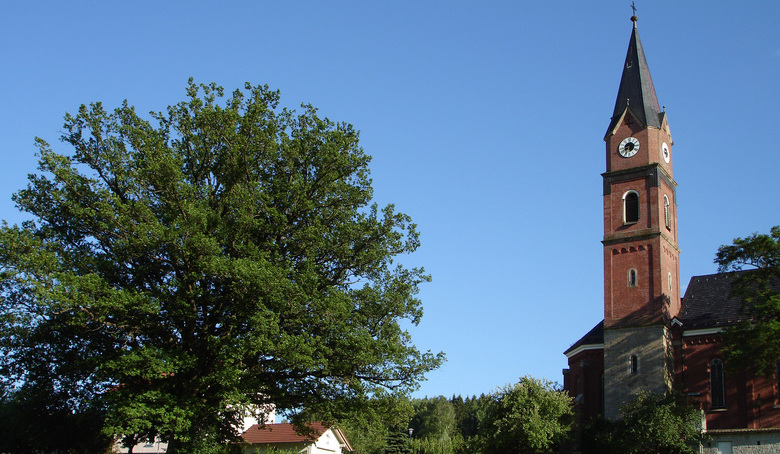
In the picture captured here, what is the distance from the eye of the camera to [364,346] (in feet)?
77.2

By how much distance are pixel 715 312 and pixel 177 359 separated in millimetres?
33568

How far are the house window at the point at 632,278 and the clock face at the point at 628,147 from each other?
758 centimetres

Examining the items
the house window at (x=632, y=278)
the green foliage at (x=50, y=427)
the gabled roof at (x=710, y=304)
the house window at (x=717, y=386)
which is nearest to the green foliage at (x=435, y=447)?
the house window at (x=632, y=278)

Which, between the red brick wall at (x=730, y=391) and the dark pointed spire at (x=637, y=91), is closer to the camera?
the red brick wall at (x=730, y=391)

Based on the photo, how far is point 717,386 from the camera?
137 feet

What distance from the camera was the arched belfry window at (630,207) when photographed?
45594 millimetres

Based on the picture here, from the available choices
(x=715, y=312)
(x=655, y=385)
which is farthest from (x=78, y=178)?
(x=715, y=312)

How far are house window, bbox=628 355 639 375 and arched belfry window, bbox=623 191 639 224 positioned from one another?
842 centimetres

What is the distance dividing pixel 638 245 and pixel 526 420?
1306cm

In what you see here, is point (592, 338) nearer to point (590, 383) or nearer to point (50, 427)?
point (590, 383)

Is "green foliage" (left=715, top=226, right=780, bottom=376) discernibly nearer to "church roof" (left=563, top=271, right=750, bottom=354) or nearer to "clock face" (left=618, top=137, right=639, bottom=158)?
"church roof" (left=563, top=271, right=750, bottom=354)

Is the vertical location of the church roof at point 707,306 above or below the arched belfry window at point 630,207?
below

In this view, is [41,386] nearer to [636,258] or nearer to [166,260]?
[166,260]

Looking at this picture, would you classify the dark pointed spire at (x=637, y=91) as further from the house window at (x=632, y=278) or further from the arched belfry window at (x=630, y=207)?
the house window at (x=632, y=278)
